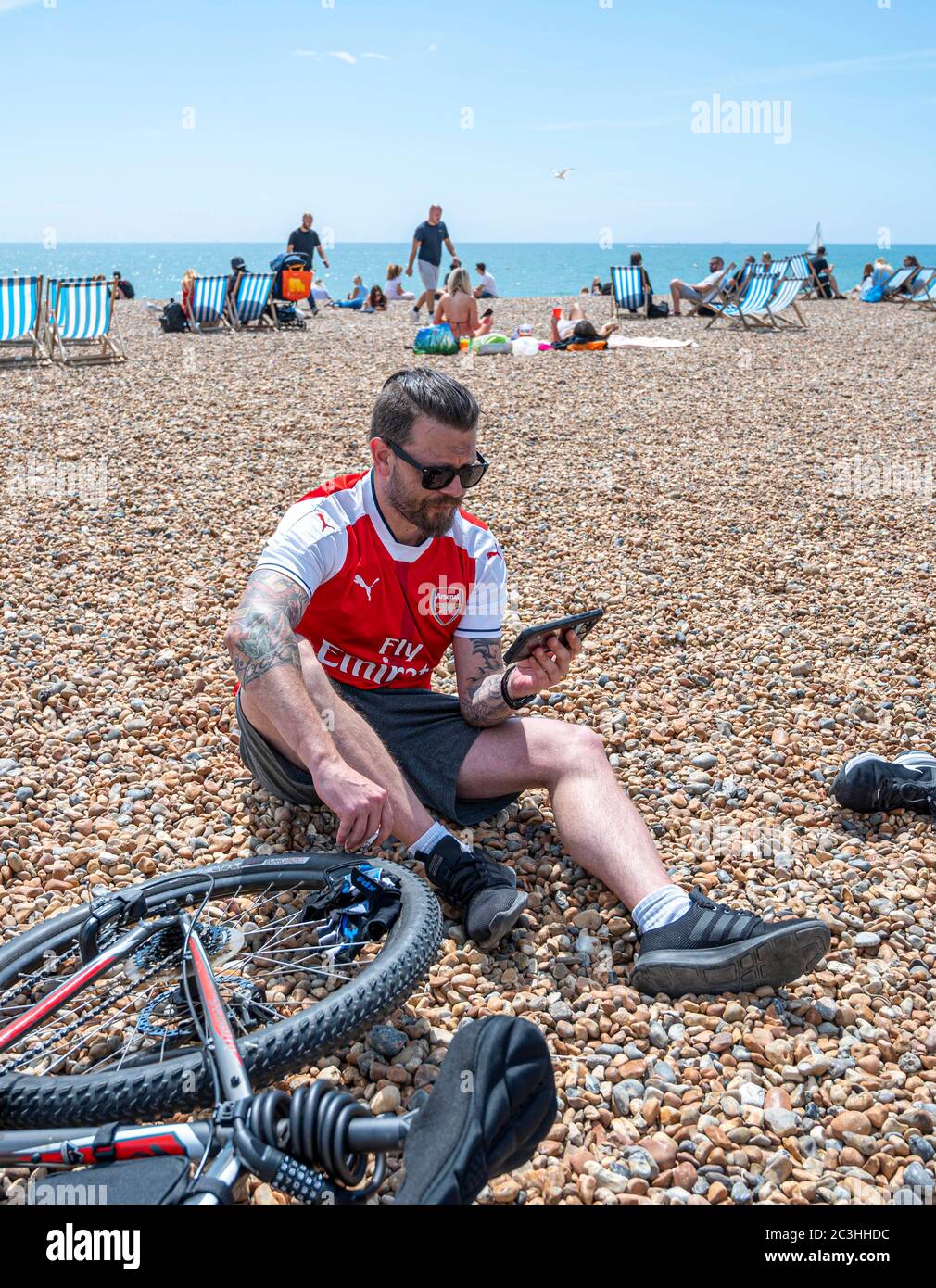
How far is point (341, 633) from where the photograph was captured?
2.90 m

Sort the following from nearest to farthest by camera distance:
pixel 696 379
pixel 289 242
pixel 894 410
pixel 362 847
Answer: pixel 362 847
pixel 894 410
pixel 696 379
pixel 289 242

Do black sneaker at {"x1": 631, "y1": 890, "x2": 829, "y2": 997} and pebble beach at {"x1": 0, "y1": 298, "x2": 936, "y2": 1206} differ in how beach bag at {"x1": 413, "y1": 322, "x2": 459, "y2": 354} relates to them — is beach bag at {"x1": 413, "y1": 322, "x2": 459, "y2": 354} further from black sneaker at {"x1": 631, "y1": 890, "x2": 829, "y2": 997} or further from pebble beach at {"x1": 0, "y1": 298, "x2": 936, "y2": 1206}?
black sneaker at {"x1": 631, "y1": 890, "x2": 829, "y2": 997}

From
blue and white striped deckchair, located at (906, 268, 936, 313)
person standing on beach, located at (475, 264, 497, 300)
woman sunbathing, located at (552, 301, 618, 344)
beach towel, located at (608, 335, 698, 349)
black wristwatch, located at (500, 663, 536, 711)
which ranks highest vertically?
person standing on beach, located at (475, 264, 497, 300)

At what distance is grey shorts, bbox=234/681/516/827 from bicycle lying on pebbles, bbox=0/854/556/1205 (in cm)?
37

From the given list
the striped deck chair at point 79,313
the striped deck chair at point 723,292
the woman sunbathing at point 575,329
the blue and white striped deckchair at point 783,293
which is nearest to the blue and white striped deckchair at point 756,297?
the blue and white striped deckchair at point 783,293

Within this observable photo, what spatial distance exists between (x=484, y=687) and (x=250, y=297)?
1258 cm

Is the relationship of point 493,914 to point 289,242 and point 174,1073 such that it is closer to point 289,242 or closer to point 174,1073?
point 174,1073

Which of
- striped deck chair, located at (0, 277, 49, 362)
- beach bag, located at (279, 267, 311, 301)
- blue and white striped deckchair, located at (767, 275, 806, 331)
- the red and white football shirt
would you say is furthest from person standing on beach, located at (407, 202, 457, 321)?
the red and white football shirt

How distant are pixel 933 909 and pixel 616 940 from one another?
2.80 ft

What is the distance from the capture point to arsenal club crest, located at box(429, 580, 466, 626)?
2.95 m

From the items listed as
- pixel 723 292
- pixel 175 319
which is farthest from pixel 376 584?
pixel 723 292

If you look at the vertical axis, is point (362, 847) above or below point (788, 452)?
below

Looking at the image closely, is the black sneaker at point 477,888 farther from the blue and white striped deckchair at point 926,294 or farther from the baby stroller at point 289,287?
the blue and white striped deckchair at point 926,294
